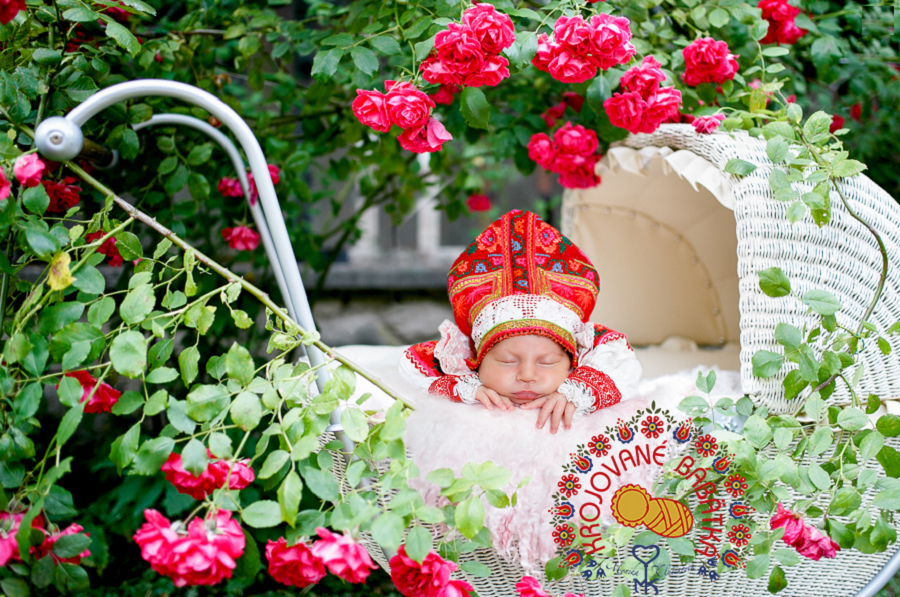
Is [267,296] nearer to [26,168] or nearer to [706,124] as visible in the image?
[26,168]

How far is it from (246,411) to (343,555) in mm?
239

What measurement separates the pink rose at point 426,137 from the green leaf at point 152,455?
0.67m

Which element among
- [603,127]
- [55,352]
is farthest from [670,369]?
[55,352]

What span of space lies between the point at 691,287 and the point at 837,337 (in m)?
1.03

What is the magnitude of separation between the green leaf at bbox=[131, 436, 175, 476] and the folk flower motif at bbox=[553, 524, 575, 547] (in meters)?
0.67

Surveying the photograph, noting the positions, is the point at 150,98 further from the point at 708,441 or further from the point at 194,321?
the point at 708,441

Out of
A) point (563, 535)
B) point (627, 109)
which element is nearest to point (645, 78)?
point (627, 109)

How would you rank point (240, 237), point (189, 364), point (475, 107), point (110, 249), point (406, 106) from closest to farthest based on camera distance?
point (189, 364)
point (406, 106)
point (475, 107)
point (110, 249)
point (240, 237)

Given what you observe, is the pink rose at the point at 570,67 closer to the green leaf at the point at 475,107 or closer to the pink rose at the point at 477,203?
the green leaf at the point at 475,107

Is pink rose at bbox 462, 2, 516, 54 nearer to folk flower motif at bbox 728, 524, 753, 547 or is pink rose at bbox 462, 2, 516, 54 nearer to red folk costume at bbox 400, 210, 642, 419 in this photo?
red folk costume at bbox 400, 210, 642, 419

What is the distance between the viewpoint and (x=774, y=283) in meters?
1.10

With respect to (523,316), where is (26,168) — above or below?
above

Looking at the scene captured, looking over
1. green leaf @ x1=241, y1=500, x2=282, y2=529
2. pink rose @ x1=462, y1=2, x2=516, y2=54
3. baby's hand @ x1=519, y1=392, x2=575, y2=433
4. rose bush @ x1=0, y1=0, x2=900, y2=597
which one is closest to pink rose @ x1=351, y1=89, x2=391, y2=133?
rose bush @ x1=0, y1=0, x2=900, y2=597

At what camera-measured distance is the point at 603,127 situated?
1.68m
